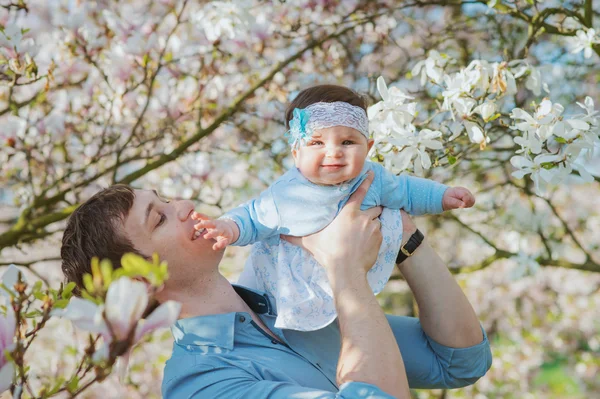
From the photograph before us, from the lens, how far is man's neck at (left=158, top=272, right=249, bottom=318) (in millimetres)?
1738

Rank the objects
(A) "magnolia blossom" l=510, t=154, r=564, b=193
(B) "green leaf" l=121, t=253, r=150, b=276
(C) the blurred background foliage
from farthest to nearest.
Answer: (C) the blurred background foliage
(A) "magnolia blossom" l=510, t=154, r=564, b=193
(B) "green leaf" l=121, t=253, r=150, b=276

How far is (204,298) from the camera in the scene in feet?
5.77

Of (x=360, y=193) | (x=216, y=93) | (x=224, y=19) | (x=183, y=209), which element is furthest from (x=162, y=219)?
(x=216, y=93)

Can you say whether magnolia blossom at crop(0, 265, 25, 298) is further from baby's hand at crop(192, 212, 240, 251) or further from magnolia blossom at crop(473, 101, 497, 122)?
magnolia blossom at crop(473, 101, 497, 122)

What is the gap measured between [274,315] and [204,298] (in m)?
0.24

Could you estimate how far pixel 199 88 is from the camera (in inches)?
122

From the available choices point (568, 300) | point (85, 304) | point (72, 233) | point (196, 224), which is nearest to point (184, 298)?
point (196, 224)

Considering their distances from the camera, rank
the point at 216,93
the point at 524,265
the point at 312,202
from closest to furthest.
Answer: the point at 312,202 → the point at 524,265 → the point at 216,93

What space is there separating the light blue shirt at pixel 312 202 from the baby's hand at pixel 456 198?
0.05ft

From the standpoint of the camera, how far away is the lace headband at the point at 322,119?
5.81ft

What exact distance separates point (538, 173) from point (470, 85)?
331mm

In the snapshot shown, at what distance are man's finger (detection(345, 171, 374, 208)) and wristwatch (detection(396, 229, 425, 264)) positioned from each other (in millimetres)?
221

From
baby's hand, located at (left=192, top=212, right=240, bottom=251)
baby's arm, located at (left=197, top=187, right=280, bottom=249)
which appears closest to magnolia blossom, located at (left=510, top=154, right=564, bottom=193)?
baby's arm, located at (left=197, top=187, right=280, bottom=249)

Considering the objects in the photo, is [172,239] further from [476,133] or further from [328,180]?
[476,133]
